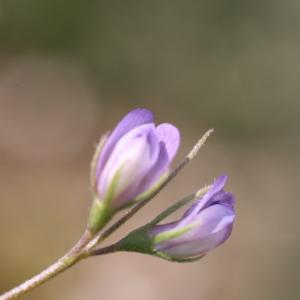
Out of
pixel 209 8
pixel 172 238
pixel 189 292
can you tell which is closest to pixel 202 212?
pixel 172 238

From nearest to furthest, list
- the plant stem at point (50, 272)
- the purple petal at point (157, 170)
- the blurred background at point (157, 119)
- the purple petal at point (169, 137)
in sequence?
the plant stem at point (50, 272)
the purple petal at point (157, 170)
the purple petal at point (169, 137)
the blurred background at point (157, 119)

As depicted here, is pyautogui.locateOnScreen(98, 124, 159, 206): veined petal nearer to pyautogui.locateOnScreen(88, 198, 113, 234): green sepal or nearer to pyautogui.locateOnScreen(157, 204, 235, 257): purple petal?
pyautogui.locateOnScreen(88, 198, 113, 234): green sepal

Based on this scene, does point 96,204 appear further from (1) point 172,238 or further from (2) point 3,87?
(2) point 3,87

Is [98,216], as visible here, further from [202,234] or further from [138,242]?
[202,234]

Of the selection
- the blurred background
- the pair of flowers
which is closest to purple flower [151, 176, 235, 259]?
the pair of flowers

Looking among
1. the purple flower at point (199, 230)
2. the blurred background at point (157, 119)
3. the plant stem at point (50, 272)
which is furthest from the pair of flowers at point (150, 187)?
the blurred background at point (157, 119)

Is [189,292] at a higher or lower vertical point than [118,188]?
higher

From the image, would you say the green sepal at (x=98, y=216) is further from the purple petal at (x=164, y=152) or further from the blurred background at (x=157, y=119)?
the blurred background at (x=157, y=119)
